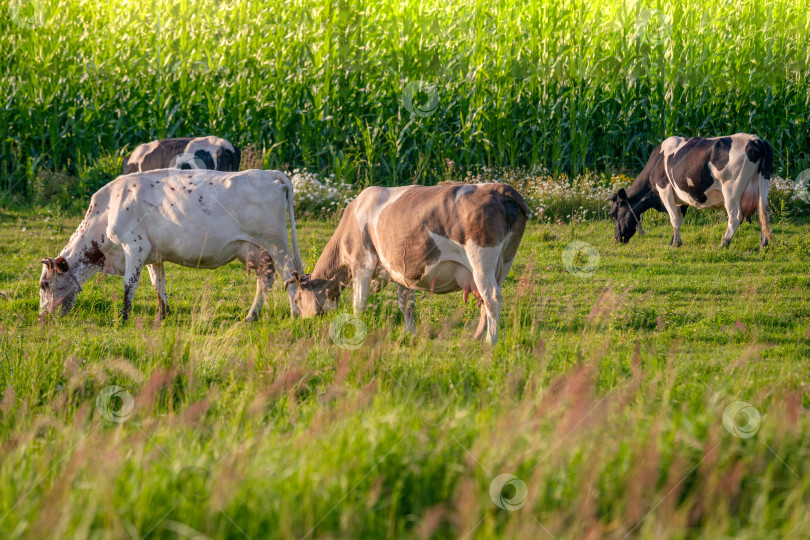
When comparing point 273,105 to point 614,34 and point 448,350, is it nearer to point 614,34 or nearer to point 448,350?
point 614,34

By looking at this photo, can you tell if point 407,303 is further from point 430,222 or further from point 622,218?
point 622,218

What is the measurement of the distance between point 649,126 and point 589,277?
7252 mm

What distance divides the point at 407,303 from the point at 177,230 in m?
2.48

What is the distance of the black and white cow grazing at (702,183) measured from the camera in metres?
12.5

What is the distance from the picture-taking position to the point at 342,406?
4.66m

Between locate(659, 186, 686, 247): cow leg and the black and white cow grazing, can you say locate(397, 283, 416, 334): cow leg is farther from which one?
locate(659, 186, 686, 247): cow leg

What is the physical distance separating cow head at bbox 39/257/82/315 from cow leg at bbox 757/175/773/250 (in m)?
9.11

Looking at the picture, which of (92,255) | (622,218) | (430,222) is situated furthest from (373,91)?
(430,222)

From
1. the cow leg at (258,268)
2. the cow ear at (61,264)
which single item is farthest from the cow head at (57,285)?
the cow leg at (258,268)

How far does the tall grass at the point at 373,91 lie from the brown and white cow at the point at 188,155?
2.64 meters

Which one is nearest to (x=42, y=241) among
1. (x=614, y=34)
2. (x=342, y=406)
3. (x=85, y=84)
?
(x=85, y=84)

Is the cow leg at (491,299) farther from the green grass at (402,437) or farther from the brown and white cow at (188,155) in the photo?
the brown and white cow at (188,155)

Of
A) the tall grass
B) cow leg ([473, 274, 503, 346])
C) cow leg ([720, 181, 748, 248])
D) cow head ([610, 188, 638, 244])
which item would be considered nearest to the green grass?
cow leg ([473, 274, 503, 346])

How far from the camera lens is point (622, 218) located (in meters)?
13.5
